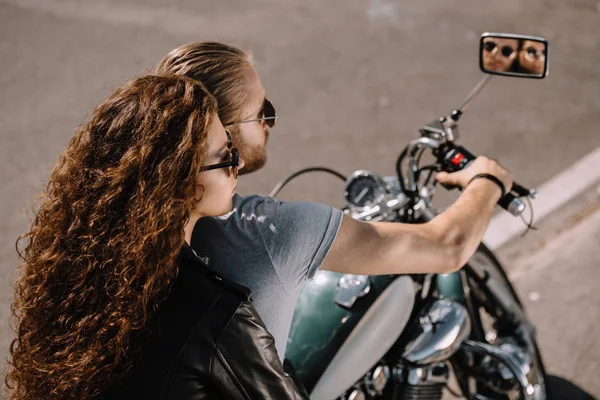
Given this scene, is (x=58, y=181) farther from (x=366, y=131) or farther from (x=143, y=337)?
(x=366, y=131)

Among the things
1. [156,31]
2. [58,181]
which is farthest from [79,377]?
[156,31]

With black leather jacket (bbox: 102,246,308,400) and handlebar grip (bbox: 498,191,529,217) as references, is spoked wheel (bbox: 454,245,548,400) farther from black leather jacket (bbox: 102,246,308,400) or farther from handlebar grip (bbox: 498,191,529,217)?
black leather jacket (bbox: 102,246,308,400)

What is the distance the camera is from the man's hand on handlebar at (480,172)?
2.13 meters

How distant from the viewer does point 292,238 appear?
1.77 metres

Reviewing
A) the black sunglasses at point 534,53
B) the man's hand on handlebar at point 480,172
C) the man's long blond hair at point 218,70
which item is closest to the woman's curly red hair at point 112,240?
the man's long blond hair at point 218,70

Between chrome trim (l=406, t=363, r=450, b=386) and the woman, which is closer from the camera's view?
the woman

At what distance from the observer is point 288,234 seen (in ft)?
5.81

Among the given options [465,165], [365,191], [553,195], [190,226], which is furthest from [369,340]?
[553,195]

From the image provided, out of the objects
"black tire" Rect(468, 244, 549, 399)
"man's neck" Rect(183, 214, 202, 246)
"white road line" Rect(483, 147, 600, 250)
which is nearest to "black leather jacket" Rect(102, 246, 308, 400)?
"man's neck" Rect(183, 214, 202, 246)

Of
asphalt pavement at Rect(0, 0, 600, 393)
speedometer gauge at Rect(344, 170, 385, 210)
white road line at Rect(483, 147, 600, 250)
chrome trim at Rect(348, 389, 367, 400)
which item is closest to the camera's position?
chrome trim at Rect(348, 389, 367, 400)

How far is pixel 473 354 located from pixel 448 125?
2.91 feet

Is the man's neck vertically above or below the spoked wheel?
above

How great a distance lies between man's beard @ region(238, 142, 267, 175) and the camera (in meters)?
2.16

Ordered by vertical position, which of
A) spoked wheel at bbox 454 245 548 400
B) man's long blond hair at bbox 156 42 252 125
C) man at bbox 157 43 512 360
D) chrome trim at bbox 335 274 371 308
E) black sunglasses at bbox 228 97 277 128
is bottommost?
spoked wheel at bbox 454 245 548 400
